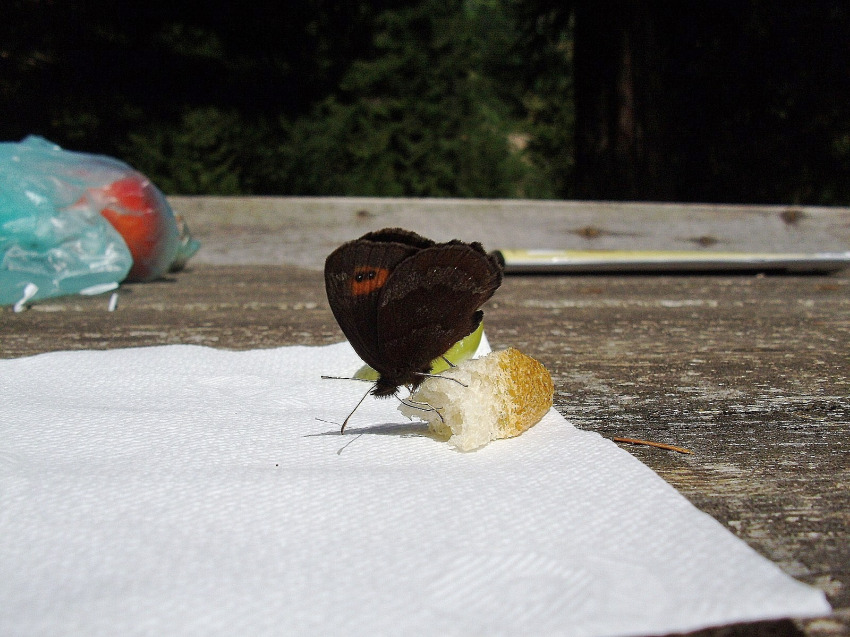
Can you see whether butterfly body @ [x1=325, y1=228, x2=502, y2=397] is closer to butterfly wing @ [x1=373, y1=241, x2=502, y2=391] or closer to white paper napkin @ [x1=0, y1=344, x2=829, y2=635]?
butterfly wing @ [x1=373, y1=241, x2=502, y2=391]

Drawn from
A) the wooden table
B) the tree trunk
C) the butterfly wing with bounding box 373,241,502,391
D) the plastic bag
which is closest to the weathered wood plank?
the wooden table

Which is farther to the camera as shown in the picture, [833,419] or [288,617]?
[833,419]

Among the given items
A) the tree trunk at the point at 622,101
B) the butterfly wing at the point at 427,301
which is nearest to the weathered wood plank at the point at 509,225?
the tree trunk at the point at 622,101

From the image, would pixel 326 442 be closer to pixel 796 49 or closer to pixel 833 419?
pixel 833 419

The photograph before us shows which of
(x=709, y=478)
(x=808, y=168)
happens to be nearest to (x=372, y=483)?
(x=709, y=478)

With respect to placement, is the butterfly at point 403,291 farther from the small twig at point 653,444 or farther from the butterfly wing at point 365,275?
the small twig at point 653,444

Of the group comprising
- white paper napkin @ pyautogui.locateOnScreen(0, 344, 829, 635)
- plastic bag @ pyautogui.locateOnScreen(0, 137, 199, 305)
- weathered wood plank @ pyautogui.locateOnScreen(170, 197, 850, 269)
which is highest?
white paper napkin @ pyautogui.locateOnScreen(0, 344, 829, 635)

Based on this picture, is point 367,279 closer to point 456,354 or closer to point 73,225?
point 456,354
